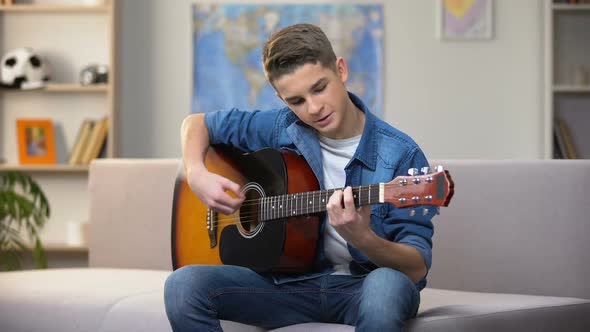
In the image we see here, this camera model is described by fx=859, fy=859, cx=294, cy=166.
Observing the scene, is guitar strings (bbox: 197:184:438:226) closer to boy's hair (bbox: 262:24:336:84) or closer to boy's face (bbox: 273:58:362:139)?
boy's face (bbox: 273:58:362:139)

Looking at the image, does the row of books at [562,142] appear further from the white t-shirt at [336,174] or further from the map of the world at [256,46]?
the white t-shirt at [336,174]

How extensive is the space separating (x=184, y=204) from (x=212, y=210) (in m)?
0.20

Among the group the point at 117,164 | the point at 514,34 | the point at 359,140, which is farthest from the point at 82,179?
the point at 359,140

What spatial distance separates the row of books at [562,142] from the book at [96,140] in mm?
2404

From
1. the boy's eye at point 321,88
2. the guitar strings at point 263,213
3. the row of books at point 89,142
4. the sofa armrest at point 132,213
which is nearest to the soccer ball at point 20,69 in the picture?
the row of books at point 89,142

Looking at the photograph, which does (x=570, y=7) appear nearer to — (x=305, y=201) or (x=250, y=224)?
(x=250, y=224)

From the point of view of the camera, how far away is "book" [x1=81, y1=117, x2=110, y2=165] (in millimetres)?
4582

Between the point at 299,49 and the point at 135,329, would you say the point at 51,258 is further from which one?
the point at 299,49

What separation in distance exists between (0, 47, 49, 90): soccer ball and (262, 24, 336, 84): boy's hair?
10.2ft

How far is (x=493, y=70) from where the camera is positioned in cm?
478

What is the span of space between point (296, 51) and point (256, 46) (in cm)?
316

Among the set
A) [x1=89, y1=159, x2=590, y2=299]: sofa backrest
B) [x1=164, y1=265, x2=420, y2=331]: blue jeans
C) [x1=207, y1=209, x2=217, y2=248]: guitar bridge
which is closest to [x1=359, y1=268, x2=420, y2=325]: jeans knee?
[x1=164, y1=265, x2=420, y2=331]: blue jeans

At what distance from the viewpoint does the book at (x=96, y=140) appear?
4.58 m

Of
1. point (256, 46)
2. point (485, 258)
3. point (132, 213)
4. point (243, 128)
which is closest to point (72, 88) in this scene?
point (256, 46)
